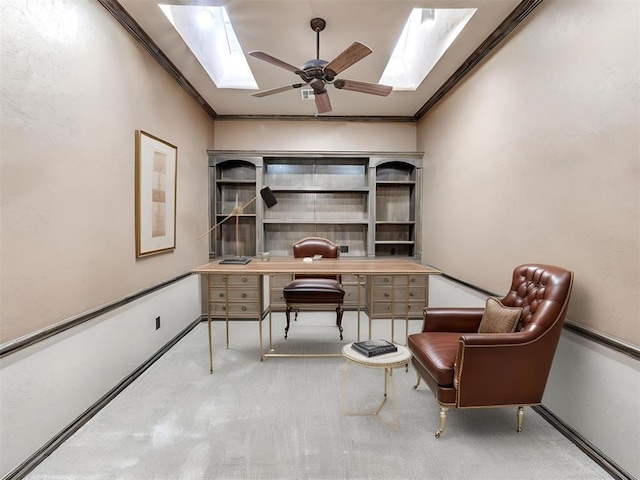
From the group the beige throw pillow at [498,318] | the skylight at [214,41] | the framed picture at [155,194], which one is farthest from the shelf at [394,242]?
the framed picture at [155,194]

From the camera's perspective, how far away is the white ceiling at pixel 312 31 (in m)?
2.21

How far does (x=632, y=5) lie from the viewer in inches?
58.7

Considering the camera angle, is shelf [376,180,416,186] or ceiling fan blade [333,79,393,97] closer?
ceiling fan blade [333,79,393,97]

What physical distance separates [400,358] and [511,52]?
2382 millimetres

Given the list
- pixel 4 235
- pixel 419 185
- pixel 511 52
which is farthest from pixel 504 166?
pixel 4 235

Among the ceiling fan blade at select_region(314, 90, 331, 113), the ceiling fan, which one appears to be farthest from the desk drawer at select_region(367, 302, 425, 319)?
the ceiling fan

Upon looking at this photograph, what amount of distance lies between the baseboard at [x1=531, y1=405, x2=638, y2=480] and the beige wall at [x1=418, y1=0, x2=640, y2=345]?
63 centimetres

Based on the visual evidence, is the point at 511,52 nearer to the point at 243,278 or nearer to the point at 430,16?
the point at 430,16

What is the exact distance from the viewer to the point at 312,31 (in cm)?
254

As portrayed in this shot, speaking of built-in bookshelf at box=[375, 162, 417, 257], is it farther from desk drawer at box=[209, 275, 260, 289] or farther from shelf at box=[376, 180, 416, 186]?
desk drawer at box=[209, 275, 260, 289]

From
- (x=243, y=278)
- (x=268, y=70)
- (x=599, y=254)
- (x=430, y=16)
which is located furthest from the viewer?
(x=243, y=278)

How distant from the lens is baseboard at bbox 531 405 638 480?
152 cm

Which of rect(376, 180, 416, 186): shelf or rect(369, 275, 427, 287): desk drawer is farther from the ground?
rect(376, 180, 416, 186): shelf

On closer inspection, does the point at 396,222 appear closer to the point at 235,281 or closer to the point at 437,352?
the point at 235,281
